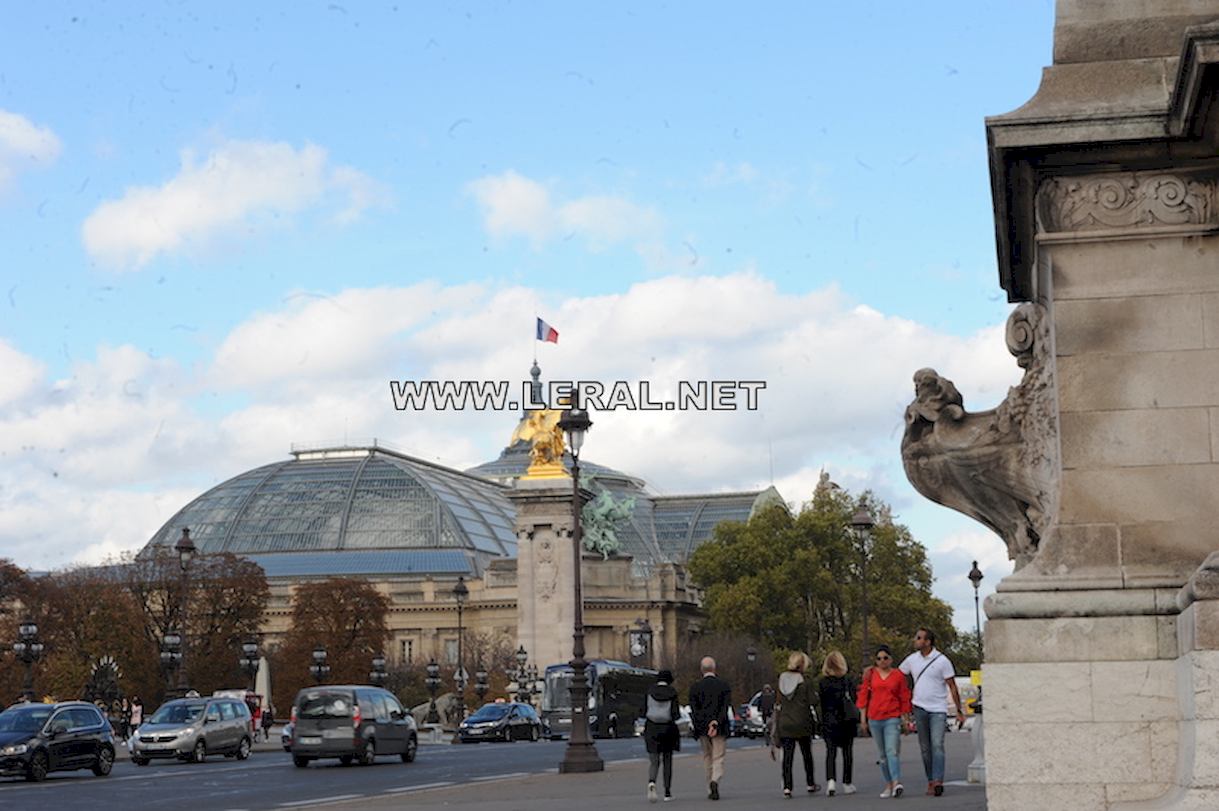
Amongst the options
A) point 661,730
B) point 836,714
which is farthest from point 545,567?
point 836,714

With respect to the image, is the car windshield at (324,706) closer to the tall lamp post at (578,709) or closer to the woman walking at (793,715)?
the tall lamp post at (578,709)

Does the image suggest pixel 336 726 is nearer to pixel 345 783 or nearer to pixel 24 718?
pixel 24 718

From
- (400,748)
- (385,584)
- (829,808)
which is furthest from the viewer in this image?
(385,584)

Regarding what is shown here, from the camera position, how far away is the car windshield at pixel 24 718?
1326 inches

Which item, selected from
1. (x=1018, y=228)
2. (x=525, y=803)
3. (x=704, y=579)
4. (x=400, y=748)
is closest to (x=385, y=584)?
(x=704, y=579)

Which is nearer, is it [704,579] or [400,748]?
[400,748]

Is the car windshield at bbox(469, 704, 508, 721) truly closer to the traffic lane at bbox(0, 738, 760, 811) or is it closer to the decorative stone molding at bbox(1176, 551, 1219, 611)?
the traffic lane at bbox(0, 738, 760, 811)

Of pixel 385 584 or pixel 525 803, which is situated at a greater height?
pixel 385 584

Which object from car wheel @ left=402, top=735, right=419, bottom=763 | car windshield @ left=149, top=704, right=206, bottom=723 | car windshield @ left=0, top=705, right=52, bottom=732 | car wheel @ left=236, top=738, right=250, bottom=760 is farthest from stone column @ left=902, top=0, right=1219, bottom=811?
car wheel @ left=236, top=738, right=250, bottom=760

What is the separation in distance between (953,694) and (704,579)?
91.5 meters

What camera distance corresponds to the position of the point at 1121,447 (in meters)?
11.2

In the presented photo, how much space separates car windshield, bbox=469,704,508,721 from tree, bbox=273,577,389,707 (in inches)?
1566

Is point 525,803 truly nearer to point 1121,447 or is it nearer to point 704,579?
point 1121,447

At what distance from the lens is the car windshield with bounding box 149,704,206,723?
137ft
